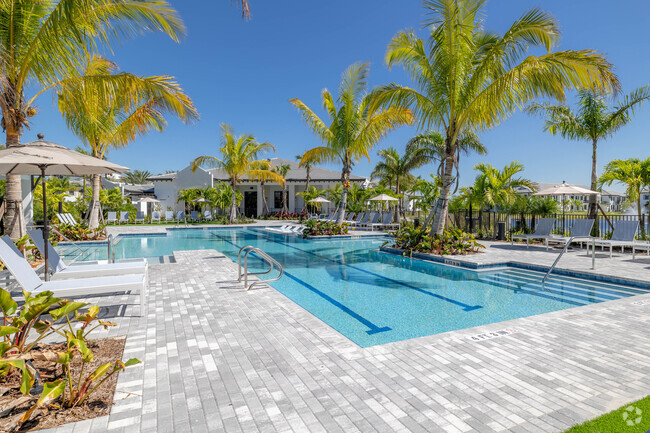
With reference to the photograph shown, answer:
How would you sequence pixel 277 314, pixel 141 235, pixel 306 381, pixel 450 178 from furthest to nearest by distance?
pixel 141 235 < pixel 450 178 < pixel 277 314 < pixel 306 381

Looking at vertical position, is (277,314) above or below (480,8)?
below

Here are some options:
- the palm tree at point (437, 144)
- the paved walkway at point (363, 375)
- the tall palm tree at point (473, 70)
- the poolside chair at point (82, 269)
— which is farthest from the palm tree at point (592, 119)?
the poolside chair at point (82, 269)

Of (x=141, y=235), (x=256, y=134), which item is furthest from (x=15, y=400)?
(x=256, y=134)

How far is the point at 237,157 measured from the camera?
2567 cm

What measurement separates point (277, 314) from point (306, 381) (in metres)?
2.16

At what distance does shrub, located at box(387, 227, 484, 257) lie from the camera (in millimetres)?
11684

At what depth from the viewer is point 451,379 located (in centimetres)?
331

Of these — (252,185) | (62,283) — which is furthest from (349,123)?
(252,185)

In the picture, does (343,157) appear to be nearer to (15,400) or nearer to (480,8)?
(480,8)

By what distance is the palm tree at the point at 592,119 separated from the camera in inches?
539

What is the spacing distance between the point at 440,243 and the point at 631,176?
8229 mm

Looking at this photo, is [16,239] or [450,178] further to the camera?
[450,178]

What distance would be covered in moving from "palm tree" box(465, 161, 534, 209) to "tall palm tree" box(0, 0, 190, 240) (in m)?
13.8

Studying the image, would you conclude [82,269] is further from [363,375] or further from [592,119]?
[592,119]
